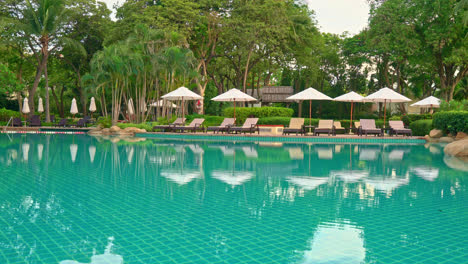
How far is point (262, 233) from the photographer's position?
13.3 feet

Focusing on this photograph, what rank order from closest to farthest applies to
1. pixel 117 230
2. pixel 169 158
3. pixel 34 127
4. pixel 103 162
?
pixel 117 230
pixel 103 162
pixel 169 158
pixel 34 127

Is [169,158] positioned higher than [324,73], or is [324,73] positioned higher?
[324,73]

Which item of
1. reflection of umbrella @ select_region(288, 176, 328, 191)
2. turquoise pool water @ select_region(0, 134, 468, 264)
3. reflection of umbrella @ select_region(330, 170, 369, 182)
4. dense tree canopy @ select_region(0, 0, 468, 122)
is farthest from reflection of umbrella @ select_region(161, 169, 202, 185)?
dense tree canopy @ select_region(0, 0, 468, 122)

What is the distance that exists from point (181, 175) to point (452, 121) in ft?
45.9

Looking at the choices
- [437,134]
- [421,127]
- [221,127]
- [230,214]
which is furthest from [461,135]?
[230,214]

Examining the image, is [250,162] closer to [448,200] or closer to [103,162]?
[103,162]

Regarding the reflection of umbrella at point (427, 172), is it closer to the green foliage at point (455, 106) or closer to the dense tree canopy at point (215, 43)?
the green foliage at point (455, 106)

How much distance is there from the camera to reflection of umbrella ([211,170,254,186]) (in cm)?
709

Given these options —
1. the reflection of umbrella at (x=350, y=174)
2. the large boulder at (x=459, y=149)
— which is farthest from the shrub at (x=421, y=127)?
the reflection of umbrella at (x=350, y=174)

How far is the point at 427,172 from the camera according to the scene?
8500mm

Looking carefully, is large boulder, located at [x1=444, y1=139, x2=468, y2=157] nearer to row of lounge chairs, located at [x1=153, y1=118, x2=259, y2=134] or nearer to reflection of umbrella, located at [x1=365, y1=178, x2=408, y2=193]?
reflection of umbrella, located at [x1=365, y1=178, x2=408, y2=193]

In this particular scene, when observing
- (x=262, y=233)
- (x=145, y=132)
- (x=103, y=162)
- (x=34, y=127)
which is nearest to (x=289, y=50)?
(x=145, y=132)

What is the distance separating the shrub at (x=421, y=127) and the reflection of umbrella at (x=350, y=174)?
1300 cm

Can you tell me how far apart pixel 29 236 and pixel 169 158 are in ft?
22.1
